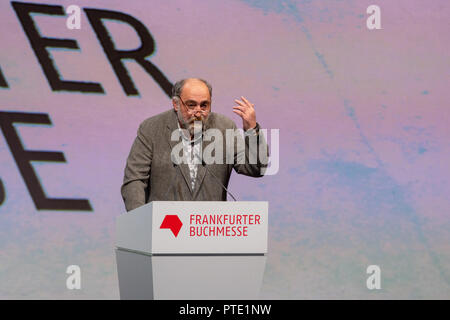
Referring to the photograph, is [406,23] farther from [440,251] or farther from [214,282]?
[214,282]

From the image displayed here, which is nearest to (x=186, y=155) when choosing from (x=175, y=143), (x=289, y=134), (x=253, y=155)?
(x=175, y=143)

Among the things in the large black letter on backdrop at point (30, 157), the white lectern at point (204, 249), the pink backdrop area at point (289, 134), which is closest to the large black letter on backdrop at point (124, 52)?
the pink backdrop area at point (289, 134)

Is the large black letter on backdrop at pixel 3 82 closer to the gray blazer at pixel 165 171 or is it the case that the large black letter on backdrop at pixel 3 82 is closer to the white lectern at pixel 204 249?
the gray blazer at pixel 165 171

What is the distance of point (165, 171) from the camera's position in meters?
2.95

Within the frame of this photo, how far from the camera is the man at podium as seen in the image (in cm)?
290

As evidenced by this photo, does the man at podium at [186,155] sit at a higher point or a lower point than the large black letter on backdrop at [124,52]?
lower

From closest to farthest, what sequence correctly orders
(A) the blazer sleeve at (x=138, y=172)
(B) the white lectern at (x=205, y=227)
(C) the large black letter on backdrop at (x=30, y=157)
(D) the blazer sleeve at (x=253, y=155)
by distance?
(B) the white lectern at (x=205, y=227) < (D) the blazer sleeve at (x=253, y=155) < (A) the blazer sleeve at (x=138, y=172) < (C) the large black letter on backdrop at (x=30, y=157)

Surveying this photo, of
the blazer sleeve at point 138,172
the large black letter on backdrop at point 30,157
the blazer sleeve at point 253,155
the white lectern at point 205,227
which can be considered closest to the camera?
the white lectern at point 205,227

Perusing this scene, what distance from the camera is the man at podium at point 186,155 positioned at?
114 inches

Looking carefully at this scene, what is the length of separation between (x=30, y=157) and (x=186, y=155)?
1.56 m

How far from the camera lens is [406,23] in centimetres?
445

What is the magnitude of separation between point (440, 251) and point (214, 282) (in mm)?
2597
